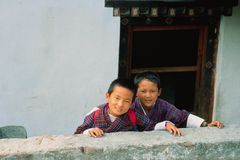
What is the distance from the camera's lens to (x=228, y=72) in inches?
244

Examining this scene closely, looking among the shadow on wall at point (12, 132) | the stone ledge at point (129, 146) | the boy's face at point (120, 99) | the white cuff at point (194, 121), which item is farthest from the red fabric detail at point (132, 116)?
the shadow on wall at point (12, 132)

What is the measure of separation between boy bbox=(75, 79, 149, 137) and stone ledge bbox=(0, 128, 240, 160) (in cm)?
23

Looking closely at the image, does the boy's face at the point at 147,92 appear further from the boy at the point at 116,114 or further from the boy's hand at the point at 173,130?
the boy's hand at the point at 173,130

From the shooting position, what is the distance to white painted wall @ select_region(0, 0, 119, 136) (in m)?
5.39

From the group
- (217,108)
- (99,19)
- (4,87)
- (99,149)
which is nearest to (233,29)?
(217,108)

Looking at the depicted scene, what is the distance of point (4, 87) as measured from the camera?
5.50 metres

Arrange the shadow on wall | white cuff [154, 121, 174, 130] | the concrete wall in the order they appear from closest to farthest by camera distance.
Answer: white cuff [154, 121, 174, 130]
the shadow on wall
the concrete wall

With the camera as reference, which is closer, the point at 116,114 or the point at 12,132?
the point at 116,114

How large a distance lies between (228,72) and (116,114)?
261 cm

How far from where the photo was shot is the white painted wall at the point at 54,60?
17.7ft

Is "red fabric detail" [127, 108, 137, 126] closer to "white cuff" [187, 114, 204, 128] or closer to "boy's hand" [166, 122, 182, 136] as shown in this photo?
"boy's hand" [166, 122, 182, 136]

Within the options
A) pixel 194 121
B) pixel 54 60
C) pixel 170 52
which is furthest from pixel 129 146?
pixel 170 52

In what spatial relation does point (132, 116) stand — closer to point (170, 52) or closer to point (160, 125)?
point (160, 125)

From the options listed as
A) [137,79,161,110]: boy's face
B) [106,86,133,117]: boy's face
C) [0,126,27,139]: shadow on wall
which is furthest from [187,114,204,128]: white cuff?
[0,126,27,139]: shadow on wall
